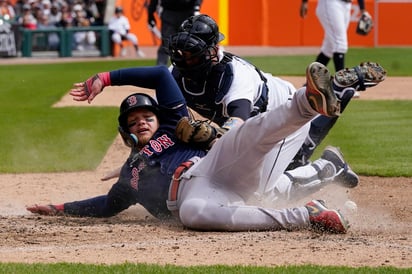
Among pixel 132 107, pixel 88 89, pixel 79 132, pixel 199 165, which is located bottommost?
pixel 79 132

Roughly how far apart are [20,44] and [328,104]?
19.1 metres

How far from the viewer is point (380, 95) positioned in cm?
1359

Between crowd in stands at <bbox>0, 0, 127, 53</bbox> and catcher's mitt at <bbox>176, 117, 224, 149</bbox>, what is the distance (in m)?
17.6

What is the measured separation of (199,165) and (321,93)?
1.13 metres

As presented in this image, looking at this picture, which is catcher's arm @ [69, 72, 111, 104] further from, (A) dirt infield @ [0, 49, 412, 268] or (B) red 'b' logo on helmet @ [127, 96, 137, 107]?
(A) dirt infield @ [0, 49, 412, 268]

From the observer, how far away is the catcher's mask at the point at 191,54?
607cm

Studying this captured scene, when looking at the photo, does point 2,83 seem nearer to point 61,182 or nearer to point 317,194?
point 61,182

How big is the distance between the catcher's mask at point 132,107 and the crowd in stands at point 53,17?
1727cm

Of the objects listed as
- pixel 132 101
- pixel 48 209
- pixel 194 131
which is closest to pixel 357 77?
pixel 194 131

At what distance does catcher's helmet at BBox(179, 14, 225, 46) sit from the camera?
6.15 m

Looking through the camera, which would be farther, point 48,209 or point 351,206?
point 351,206

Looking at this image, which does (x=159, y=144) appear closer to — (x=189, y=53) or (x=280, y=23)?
(x=189, y=53)

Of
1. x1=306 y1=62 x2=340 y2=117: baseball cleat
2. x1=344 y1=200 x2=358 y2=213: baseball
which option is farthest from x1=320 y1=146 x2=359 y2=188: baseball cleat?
x1=306 y1=62 x2=340 y2=117: baseball cleat

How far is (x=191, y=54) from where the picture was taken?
608 centimetres
